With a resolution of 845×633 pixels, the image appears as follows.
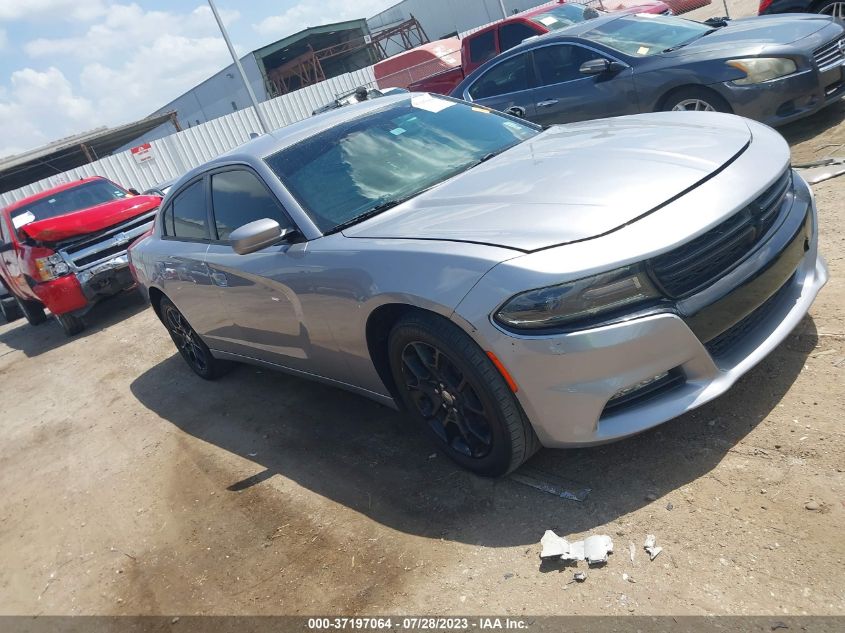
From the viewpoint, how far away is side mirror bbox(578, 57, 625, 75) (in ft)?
23.4

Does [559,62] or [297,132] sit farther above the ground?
[297,132]

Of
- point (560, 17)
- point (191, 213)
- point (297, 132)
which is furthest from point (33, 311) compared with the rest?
point (560, 17)

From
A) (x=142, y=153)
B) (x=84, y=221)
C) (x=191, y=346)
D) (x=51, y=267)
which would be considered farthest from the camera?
(x=142, y=153)

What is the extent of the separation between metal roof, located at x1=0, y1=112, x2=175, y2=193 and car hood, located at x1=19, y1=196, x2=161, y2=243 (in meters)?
20.3

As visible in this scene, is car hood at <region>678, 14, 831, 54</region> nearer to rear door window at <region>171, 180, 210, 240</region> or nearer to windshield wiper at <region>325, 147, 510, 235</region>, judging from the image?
windshield wiper at <region>325, 147, 510, 235</region>

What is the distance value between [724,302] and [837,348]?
1.01m

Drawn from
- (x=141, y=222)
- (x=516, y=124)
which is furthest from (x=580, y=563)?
(x=141, y=222)

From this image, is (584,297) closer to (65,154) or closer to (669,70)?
(669,70)

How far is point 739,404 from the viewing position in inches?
122

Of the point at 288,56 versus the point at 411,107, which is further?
the point at 288,56

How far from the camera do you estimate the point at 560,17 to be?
12688mm

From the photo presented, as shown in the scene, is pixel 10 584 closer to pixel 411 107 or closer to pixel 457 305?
pixel 457 305

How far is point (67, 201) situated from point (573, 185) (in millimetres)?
9118

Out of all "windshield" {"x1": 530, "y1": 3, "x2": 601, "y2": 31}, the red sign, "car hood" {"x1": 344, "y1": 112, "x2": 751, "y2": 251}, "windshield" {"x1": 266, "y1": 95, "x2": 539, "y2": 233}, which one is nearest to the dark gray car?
"windshield" {"x1": 266, "y1": 95, "x2": 539, "y2": 233}
